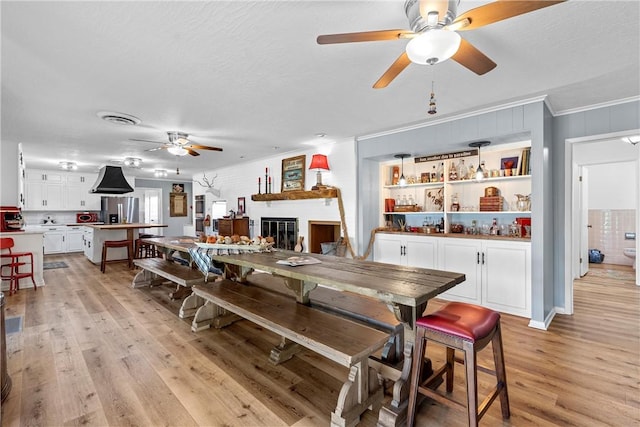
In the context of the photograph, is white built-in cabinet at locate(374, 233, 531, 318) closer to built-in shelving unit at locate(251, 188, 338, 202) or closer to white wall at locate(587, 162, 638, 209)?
built-in shelving unit at locate(251, 188, 338, 202)

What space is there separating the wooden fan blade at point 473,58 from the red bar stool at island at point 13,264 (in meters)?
6.17

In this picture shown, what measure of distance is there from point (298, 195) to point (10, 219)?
15.4 feet

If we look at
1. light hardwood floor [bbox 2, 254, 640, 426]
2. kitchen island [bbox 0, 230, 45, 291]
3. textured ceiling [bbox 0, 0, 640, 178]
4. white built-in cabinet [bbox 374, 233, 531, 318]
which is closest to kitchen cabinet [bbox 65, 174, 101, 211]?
kitchen island [bbox 0, 230, 45, 291]

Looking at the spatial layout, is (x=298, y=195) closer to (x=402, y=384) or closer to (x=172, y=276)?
(x=172, y=276)

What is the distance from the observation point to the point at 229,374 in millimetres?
2236

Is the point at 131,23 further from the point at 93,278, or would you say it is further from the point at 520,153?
the point at 93,278

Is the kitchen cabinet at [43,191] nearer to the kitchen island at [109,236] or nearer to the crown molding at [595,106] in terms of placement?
the kitchen island at [109,236]

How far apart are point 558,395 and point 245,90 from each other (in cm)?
355

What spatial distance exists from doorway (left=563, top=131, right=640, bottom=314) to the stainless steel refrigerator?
10.2 m

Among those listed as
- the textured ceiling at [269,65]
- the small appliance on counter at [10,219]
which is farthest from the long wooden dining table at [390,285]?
the small appliance on counter at [10,219]

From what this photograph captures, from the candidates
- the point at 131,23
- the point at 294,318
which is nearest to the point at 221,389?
the point at 294,318

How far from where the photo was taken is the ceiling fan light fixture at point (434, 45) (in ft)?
4.94

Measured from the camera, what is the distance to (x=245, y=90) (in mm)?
2979

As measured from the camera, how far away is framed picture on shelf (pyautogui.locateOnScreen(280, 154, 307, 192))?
18.9ft
